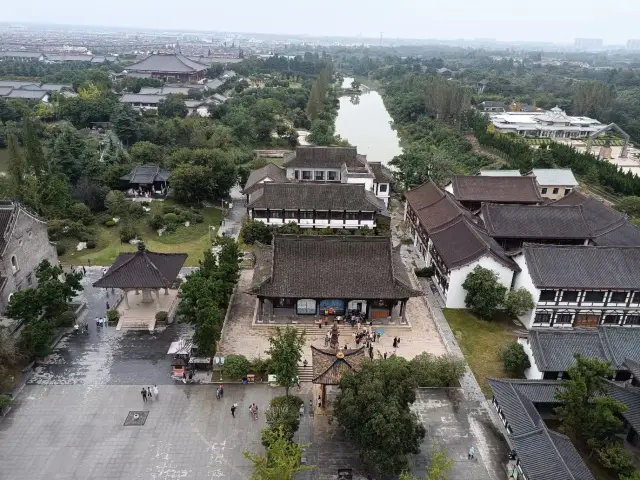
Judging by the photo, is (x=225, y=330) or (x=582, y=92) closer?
(x=225, y=330)

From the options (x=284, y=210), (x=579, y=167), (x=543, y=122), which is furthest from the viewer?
(x=543, y=122)

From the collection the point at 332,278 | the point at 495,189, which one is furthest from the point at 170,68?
the point at 332,278

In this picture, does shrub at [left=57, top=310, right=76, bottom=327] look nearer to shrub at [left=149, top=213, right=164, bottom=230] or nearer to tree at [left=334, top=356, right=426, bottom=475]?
shrub at [left=149, top=213, right=164, bottom=230]

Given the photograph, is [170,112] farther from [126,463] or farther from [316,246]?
[126,463]

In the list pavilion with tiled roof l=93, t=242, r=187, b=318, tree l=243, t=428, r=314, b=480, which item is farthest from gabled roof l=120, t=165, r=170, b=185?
tree l=243, t=428, r=314, b=480

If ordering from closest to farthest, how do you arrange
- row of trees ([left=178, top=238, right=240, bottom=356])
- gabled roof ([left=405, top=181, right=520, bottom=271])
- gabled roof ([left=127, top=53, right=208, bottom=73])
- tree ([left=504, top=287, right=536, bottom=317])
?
row of trees ([left=178, top=238, right=240, bottom=356])
tree ([left=504, top=287, right=536, bottom=317])
gabled roof ([left=405, top=181, right=520, bottom=271])
gabled roof ([left=127, top=53, right=208, bottom=73])

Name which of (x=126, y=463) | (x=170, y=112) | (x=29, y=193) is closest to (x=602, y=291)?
(x=126, y=463)

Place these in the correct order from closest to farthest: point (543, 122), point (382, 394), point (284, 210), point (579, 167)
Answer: point (382, 394), point (284, 210), point (579, 167), point (543, 122)
